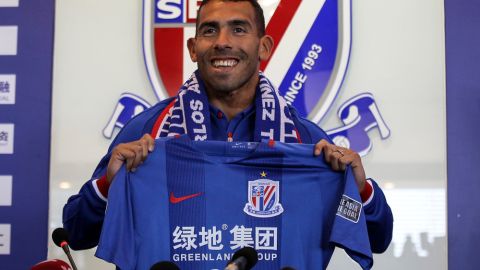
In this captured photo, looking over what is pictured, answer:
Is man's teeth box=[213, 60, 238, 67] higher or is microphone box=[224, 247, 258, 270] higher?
man's teeth box=[213, 60, 238, 67]

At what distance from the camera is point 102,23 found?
2.87m

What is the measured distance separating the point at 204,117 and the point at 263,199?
1.05ft

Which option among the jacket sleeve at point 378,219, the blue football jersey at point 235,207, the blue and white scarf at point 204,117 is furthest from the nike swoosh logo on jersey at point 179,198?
the jacket sleeve at point 378,219

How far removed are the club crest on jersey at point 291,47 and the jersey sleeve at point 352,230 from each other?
1.04 meters

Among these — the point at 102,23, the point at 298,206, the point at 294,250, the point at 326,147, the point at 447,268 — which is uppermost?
the point at 102,23

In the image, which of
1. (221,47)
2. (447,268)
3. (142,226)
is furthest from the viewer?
(447,268)

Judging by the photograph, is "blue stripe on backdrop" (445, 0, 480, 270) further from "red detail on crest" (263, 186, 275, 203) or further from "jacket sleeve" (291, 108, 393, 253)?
"red detail on crest" (263, 186, 275, 203)

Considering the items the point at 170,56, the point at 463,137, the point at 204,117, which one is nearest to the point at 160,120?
the point at 204,117

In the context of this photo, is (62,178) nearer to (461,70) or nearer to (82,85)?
(82,85)

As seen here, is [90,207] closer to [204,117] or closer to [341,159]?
[204,117]

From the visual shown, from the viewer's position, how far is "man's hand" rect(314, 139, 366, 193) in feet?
5.75

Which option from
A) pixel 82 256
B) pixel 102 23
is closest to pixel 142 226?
pixel 82 256

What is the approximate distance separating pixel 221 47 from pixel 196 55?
11cm

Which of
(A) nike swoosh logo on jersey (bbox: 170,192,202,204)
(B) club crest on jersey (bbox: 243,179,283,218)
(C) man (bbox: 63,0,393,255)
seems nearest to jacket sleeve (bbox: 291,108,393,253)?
(C) man (bbox: 63,0,393,255)
